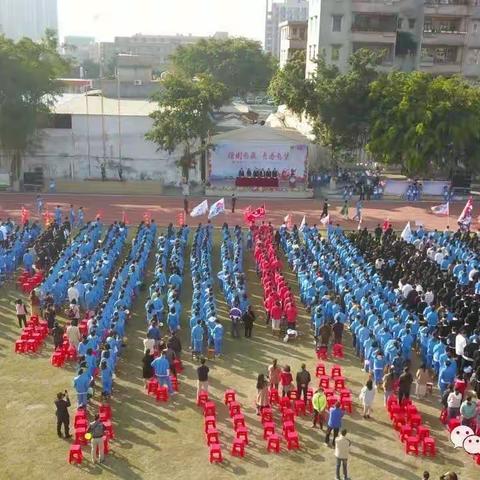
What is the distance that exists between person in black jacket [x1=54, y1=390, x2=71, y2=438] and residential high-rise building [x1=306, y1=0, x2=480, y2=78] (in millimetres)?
35528

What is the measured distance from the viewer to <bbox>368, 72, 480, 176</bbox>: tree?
103 ft

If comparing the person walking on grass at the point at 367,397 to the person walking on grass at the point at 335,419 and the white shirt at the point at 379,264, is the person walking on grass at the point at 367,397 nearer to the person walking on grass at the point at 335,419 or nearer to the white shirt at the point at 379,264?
the person walking on grass at the point at 335,419

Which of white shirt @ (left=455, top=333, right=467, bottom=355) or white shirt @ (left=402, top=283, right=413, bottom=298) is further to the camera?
white shirt @ (left=402, top=283, right=413, bottom=298)

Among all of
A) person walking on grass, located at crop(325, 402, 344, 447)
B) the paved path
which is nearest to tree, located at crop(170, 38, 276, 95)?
the paved path

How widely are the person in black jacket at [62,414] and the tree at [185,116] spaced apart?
72.2 feet

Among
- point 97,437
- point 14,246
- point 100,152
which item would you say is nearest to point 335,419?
point 97,437

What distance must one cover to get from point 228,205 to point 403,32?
2360 centimetres

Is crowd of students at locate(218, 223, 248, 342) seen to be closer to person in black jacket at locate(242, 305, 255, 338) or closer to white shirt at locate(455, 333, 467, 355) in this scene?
person in black jacket at locate(242, 305, 255, 338)

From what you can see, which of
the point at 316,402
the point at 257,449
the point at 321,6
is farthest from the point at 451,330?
the point at 321,6

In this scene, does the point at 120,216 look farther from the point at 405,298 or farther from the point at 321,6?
the point at 321,6

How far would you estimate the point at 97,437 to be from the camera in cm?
1048

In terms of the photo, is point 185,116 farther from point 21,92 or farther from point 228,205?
point 21,92

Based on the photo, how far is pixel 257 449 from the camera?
11266mm

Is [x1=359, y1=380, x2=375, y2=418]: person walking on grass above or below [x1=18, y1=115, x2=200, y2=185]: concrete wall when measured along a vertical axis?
below
